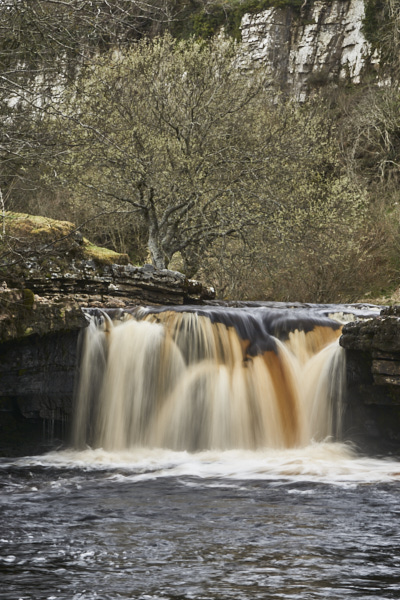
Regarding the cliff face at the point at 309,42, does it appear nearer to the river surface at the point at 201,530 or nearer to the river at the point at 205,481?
the river at the point at 205,481

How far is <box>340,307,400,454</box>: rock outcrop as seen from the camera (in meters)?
10.4

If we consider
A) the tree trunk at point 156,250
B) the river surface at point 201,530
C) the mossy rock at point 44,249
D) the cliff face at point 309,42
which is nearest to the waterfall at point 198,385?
the river surface at point 201,530

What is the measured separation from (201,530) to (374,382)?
524 cm

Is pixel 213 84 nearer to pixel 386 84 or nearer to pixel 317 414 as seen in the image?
pixel 317 414

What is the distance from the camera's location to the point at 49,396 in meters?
A: 11.4

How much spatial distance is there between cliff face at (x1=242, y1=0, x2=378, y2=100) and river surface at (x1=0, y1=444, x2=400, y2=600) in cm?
3445

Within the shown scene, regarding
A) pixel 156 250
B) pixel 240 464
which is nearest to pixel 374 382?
pixel 240 464

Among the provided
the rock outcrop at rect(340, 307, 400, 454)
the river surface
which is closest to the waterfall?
the rock outcrop at rect(340, 307, 400, 454)

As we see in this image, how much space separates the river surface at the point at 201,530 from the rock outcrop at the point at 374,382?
1.18m

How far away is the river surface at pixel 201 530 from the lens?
15.2 feet

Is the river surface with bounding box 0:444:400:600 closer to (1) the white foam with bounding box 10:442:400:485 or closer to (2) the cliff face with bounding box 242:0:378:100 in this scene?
(1) the white foam with bounding box 10:442:400:485

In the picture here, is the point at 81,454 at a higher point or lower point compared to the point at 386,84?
lower

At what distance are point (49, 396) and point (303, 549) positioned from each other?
6.76 m

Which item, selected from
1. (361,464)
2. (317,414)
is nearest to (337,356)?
(317,414)
